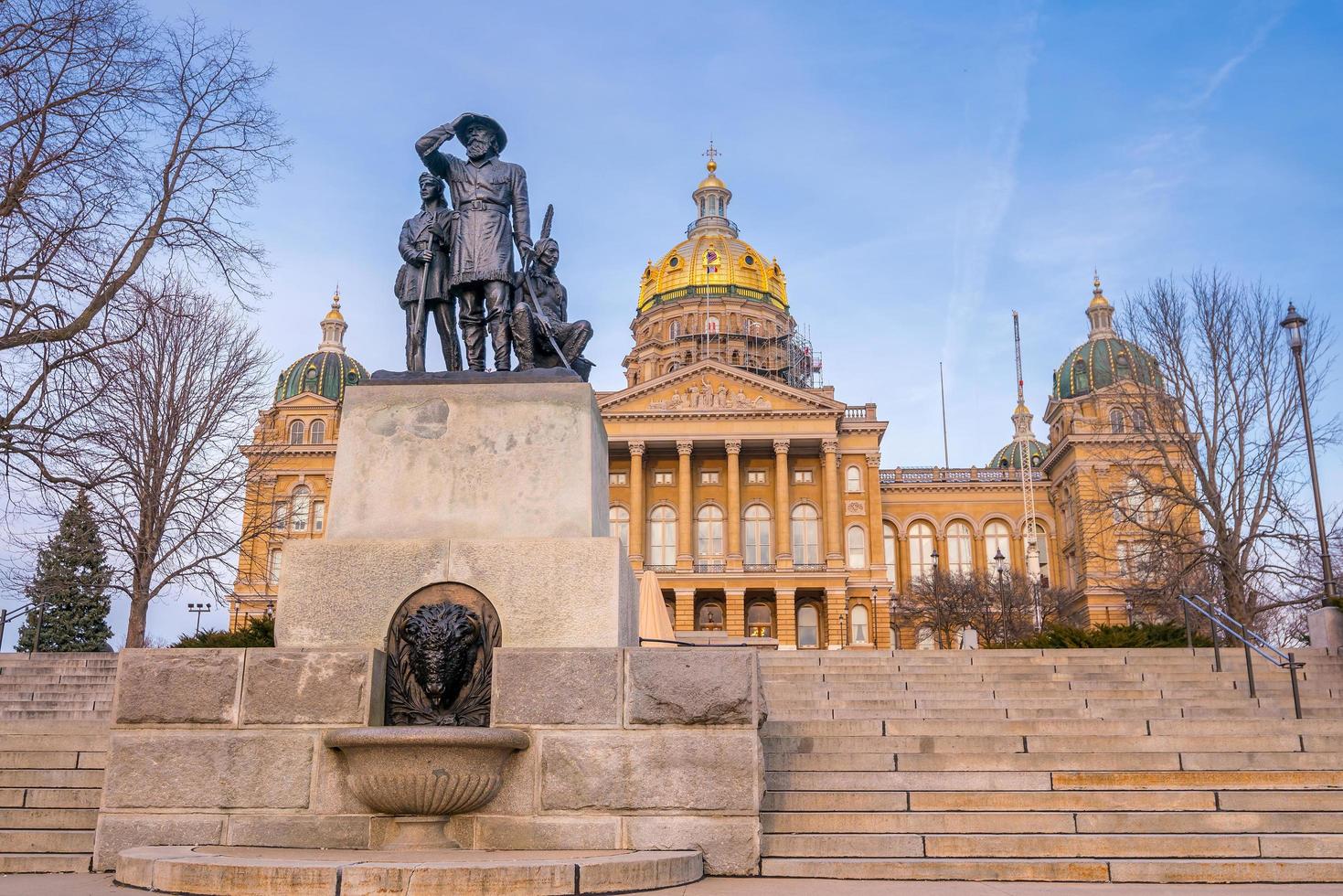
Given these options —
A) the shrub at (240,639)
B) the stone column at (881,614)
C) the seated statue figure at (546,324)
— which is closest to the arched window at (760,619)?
the stone column at (881,614)

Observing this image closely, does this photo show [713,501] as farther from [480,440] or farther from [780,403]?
[480,440]

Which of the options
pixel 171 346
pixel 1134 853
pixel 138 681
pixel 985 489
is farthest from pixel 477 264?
pixel 985 489

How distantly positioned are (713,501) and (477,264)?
6039 cm

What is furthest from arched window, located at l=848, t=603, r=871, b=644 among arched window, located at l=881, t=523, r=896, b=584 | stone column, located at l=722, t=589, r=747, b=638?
arched window, located at l=881, t=523, r=896, b=584

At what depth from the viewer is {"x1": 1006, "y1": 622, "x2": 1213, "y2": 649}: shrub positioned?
19609 millimetres

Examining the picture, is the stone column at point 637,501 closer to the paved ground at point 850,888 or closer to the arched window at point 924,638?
the arched window at point 924,638

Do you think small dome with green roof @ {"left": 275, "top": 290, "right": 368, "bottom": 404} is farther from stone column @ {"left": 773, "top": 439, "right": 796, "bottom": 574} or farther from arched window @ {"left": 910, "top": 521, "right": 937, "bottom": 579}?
arched window @ {"left": 910, "top": 521, "right": 937, "bottom": 579}

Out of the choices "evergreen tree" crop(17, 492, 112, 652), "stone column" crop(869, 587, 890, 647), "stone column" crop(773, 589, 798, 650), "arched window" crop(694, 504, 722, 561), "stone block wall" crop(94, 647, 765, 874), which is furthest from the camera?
"arched window" crop(694, 504, 722, 561)

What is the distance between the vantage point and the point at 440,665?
662 cm

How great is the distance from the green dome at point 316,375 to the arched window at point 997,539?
152 feet

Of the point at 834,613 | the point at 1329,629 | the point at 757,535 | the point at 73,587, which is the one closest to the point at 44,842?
the point at 1329,629

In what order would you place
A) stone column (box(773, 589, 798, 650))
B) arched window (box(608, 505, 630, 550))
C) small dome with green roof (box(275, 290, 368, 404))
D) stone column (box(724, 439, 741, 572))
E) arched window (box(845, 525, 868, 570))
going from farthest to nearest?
small dome with green roof (box(275, 290, 368, 404))
arched window (box(845, 525, 868, 570))
arched window (box(608, 505, 630, 550))
stone column (box(724, 439, 741, 572))
stone column (box(773, 589, 798, 650))

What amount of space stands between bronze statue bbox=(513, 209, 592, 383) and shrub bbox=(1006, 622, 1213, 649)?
1449cm

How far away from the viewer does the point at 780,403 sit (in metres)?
66.1
